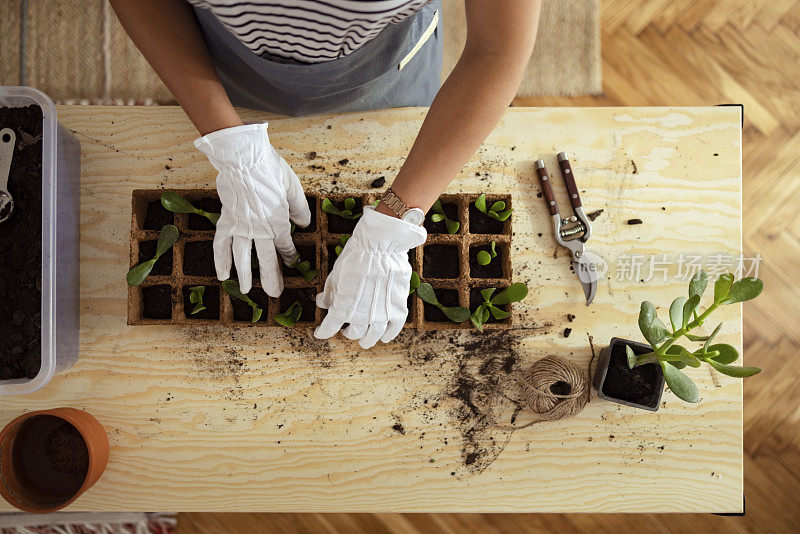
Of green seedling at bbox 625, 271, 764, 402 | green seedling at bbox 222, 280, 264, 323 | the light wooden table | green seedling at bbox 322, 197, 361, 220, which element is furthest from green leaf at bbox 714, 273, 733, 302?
green seedling at bbox 222, 280, 264, 323

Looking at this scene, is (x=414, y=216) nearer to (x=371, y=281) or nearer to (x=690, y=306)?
(x=371, y=281)

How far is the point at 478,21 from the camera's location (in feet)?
2.05

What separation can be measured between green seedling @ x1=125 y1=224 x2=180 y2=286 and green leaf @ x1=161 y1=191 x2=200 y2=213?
32 mm

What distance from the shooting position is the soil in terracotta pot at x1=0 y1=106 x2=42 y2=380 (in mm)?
927

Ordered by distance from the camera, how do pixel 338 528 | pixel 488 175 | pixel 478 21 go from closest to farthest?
pixel 478 21 < pixel 488 175 < pixel 338 528

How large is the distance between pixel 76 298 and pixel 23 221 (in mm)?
173

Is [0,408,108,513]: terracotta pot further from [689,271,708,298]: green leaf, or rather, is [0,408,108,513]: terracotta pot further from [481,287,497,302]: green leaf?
[689,271,708,298]: green leaf

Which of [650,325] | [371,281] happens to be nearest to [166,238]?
[371,281]

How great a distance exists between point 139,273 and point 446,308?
21.5 inches

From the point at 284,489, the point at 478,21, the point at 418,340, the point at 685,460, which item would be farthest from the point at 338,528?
the point at 478,21

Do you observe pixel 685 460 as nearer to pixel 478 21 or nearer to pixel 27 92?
pixel 478 21

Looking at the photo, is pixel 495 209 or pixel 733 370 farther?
pixel 495 209

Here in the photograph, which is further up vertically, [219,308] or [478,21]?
[478,21]

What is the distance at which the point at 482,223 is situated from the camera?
37.8 inches
